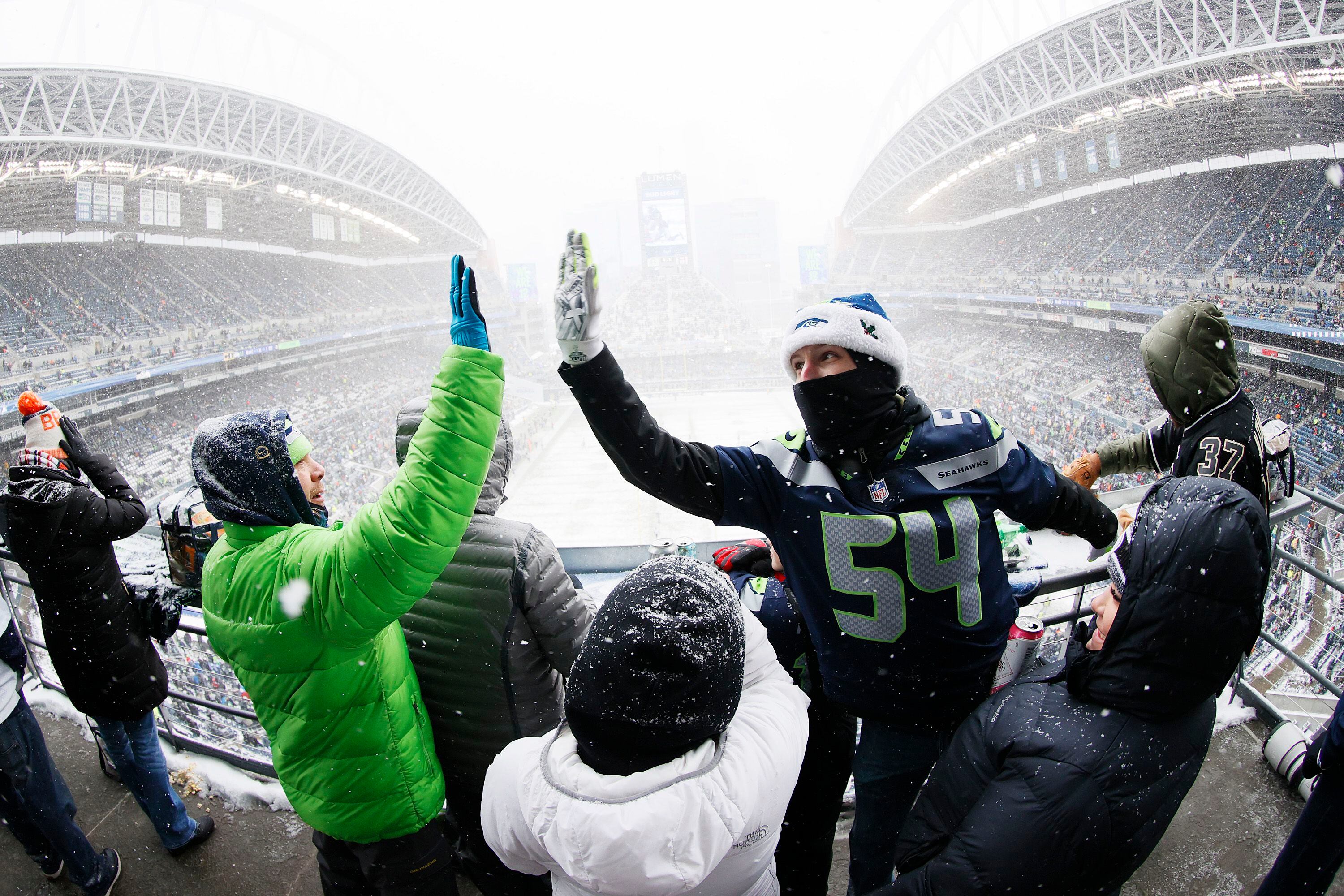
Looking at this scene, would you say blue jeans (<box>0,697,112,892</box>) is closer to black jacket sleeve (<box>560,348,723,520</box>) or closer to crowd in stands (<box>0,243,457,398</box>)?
black jacket sleeve (<box>560,348,723,520</box>)

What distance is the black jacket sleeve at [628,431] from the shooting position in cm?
91

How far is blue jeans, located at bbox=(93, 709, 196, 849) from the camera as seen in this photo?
4.53 ft

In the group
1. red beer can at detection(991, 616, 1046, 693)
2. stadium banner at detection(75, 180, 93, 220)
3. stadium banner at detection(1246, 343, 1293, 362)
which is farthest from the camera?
stadium banner at detection(75, 180, 93, 220)

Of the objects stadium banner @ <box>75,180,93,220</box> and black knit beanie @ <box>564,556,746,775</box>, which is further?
stadium banner @ <box>75,180,93,220</box>

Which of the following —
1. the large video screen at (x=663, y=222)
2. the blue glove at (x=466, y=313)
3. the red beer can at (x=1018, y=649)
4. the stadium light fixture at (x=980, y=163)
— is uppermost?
the large video screen at (x=663, y=222)

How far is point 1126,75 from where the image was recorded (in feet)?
37.2

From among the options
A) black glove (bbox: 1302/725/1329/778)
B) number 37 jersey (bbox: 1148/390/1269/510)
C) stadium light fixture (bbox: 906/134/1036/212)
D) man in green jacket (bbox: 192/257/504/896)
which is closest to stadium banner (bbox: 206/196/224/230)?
man in green jacket (bbox: 192/257/504/896)

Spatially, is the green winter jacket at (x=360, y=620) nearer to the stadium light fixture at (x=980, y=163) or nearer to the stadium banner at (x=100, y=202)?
the stadium banner at (x=100, y=202)

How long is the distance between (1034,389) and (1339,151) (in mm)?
6573

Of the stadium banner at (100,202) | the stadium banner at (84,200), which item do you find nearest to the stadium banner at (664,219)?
the stadium banner at (100,202)

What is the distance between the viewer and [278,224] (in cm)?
1884

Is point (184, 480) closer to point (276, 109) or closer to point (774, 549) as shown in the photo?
point (276, 109)

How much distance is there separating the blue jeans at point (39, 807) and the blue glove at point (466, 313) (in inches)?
57.6

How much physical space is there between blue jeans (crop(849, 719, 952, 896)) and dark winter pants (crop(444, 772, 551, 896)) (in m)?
0.58
